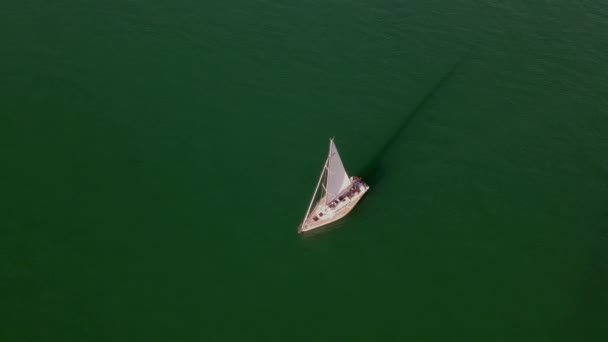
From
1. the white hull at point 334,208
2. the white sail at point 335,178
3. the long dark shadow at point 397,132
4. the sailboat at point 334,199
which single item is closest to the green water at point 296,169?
→ the long dark shadow at point 397,132

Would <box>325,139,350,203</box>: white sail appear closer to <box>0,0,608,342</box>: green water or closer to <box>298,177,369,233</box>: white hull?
<box>298,177,369,233</box>: white hull

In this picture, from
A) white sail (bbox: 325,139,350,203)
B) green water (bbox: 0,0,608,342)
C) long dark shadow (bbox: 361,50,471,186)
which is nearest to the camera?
green water (bbox: 0,0,608,342)

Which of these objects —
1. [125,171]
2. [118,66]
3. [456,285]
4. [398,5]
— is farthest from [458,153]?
[118,66]

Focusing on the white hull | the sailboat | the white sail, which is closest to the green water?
the white hull

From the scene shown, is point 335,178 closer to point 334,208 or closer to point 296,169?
point 334,208

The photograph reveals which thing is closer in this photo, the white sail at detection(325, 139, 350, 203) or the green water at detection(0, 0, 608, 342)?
the green water at detection(0, 0, 608, 342)

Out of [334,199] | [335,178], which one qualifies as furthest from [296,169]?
[335,178]

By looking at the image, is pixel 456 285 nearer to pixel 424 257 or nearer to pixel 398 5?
pixel 424 257
